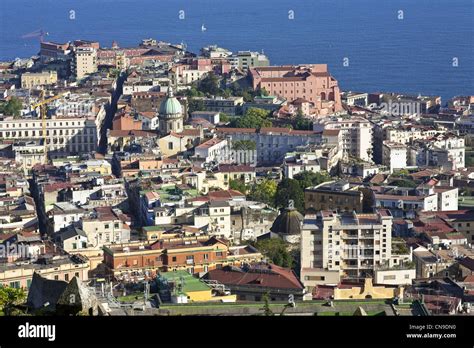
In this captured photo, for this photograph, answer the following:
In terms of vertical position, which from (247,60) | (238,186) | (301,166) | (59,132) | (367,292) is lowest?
(367,292)

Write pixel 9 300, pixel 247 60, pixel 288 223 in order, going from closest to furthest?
pixel 9 300 → pixel 288 223 → pixel 247 60

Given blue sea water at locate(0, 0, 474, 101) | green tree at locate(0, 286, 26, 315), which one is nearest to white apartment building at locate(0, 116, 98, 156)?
blue sea water at locate(0, 0, 474, 101)

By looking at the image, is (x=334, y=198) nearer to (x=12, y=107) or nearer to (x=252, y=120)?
(x=252, y=120)

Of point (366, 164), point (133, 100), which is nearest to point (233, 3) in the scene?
point (133, 100)

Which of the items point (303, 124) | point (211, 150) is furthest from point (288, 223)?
point (303, 124)

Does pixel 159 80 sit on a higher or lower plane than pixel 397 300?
higher
